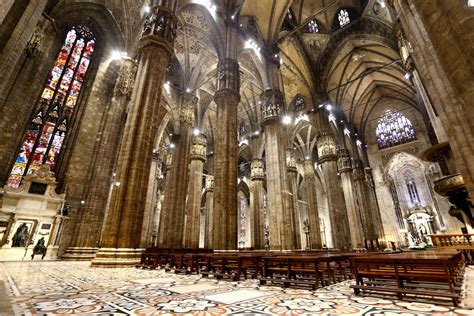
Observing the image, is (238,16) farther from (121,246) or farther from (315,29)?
(121,246)

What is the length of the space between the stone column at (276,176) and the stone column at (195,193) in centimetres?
511

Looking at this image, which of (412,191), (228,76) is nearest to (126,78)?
(228,76)

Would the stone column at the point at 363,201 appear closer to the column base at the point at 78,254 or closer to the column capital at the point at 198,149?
the column capital at the point at 198,149

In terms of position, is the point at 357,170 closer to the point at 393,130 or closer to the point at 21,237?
the point at 393,130

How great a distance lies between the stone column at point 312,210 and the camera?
1790 cm

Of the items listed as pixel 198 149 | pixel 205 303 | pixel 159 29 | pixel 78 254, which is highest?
pixel 159 29

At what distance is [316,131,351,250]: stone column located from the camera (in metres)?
15.5

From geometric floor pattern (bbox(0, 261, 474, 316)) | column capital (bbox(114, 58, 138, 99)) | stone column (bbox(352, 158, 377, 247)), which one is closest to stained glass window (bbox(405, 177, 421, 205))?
stone column (bbox(352, 158, 377, 247))

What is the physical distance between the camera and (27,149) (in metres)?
11.1

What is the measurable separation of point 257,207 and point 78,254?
13.3m

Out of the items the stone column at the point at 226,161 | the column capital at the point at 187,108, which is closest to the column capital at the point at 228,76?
the stone column at the point at 226,161

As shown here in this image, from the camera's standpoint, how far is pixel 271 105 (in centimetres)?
1438

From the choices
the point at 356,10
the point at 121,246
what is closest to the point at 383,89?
the point at 356,10

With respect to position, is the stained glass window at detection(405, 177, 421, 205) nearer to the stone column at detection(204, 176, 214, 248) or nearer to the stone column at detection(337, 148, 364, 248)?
the stone column at detection(337, 148, 364, 248)
